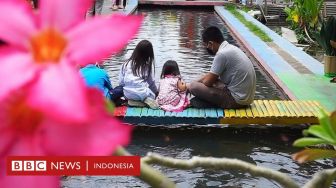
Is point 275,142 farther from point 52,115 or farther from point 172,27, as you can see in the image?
point 172,27

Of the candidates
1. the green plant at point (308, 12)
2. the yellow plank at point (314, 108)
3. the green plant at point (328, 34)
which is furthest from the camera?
the green plant at point (308, 12)

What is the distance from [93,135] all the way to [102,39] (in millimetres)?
84

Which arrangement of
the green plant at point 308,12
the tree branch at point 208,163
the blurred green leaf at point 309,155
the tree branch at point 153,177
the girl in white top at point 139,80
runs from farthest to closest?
the green plant at point 308,12, the girl in white top at point 139,80, the blurred green leaf at point 309,155, the tree branch at point 208,163, the tree branch at point 153,177

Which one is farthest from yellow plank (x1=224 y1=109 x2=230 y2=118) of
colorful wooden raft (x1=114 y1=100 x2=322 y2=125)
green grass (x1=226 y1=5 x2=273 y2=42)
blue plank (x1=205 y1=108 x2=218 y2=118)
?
green grass (x1=226 y1=5 x2=273 y2=42)

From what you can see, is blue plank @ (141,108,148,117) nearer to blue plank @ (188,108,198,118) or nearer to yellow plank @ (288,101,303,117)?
blue plank @ (188,108,198,118)

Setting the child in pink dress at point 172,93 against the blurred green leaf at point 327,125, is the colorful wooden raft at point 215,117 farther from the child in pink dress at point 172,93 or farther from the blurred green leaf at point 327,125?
the blurred green leaf at point 327,125

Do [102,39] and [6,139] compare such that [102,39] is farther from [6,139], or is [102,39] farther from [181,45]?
[181,45]

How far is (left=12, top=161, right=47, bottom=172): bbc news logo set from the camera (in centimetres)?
50

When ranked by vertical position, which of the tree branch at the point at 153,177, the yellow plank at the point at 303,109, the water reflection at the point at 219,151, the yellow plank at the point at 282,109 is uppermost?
the tree branch at the point at 153,177

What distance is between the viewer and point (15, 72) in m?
0.45

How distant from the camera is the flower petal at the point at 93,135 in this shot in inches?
17.5

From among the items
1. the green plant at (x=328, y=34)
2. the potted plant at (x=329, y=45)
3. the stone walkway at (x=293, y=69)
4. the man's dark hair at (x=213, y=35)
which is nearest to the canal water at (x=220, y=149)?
the stone walkway at (x=293, y=69)

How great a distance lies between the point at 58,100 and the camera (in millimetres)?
411

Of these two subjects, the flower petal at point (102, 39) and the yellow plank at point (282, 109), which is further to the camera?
the yellow plank at point (282, 109)
